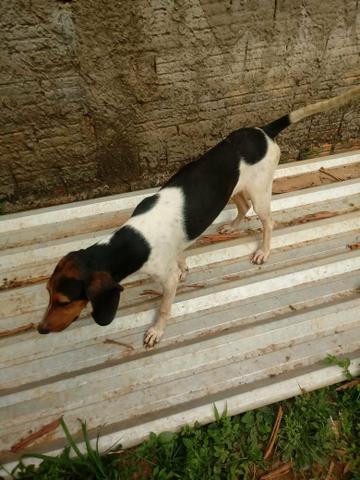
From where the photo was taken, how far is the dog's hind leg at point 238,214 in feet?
10.2

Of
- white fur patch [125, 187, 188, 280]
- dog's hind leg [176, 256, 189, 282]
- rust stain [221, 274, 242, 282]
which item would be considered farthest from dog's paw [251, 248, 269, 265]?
white fur patch [125, 187, 188, 280]

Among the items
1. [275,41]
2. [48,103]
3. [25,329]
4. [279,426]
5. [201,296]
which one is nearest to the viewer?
[279,426]

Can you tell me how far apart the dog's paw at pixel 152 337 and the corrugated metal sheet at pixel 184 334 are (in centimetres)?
6

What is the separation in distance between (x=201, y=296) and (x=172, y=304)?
23cm

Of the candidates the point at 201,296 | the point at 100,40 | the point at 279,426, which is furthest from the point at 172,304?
the point at 100,40

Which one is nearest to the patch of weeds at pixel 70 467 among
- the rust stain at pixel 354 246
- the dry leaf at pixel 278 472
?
the dry leaf at pixel 278 472

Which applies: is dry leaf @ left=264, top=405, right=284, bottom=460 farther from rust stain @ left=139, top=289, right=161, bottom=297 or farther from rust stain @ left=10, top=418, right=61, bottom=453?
rust stain @ left=10, top=418, right=61, bottom=453

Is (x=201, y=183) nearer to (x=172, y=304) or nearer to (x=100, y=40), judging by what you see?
(x=172, y=304)

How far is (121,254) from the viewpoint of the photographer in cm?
218

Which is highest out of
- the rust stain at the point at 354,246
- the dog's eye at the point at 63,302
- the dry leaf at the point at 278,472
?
the dog's eye at the point at 63,302

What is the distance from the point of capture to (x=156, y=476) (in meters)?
2.15

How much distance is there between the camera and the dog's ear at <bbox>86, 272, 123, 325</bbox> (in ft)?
6.37

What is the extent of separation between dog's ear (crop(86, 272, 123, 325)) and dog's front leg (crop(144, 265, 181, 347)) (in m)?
0.51

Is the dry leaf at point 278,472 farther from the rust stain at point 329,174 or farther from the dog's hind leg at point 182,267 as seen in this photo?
the rust stain at point 329,174
